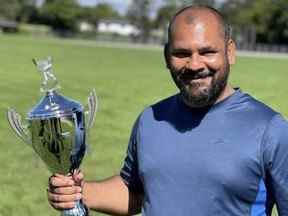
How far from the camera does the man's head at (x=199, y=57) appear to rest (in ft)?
8.54

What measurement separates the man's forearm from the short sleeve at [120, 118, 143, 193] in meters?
0.03

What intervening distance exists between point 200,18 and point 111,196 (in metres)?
0.87

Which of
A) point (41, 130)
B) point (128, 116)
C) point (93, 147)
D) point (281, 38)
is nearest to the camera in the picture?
point (41, 130)

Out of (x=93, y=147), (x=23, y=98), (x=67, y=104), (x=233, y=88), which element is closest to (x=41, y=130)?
(x=67, y=104)

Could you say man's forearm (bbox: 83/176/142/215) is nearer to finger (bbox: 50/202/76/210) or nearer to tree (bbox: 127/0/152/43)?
finger (bbox: 50/202/76/210)

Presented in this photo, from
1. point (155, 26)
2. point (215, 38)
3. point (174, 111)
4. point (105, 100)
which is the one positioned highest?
point (215, 38)

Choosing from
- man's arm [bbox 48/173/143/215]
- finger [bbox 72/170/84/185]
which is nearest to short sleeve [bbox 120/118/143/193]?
man's arm [bbox 48/173/143/215]

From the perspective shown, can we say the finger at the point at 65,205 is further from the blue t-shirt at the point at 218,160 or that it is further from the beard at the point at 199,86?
the beard at the point at 199,86

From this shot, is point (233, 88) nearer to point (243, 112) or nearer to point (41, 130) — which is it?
point (243, 112)

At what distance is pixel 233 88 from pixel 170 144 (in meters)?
0.31

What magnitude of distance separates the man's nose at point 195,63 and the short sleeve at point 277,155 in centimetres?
31

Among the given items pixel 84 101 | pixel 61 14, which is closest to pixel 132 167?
pixel 84 101

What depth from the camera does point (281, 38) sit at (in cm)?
9850

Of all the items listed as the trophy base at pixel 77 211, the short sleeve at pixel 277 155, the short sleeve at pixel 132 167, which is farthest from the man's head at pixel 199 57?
the trophy base at pixel 77 211
